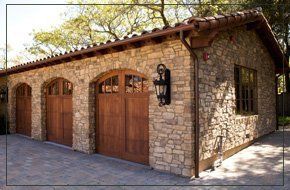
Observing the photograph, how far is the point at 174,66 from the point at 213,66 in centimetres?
123

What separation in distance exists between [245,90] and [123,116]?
14.3 feet

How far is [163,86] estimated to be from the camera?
19.9 feet

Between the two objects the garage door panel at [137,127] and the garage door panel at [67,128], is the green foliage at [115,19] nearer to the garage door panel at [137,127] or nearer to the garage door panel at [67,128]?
the garage door panel at [67,128]

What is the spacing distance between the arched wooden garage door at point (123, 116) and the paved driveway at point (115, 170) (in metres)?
0.39

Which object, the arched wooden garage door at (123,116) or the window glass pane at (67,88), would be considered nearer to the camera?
the arched wooden garage door at (123,116)

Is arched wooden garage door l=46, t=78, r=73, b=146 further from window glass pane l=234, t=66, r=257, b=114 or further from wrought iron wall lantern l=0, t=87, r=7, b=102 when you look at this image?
window glass pane l=234, t=66, r=257, b=114

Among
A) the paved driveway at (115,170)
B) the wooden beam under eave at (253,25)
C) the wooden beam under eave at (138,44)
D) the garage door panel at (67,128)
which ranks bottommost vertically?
the paved driveway at (115,170)

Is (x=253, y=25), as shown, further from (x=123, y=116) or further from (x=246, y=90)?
(x=123, y=116)

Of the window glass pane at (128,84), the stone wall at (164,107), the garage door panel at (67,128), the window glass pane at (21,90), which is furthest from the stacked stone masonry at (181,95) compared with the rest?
the window glass pane at (21,90)

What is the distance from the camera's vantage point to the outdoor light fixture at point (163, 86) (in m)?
6.04

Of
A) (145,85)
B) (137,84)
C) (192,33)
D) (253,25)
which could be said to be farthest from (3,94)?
(253,25)

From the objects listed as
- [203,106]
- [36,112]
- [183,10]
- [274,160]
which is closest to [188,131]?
[203,106]

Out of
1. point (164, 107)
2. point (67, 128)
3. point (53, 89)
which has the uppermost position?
point (53, 89)

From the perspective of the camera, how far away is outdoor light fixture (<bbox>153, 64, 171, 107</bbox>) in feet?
19.8
